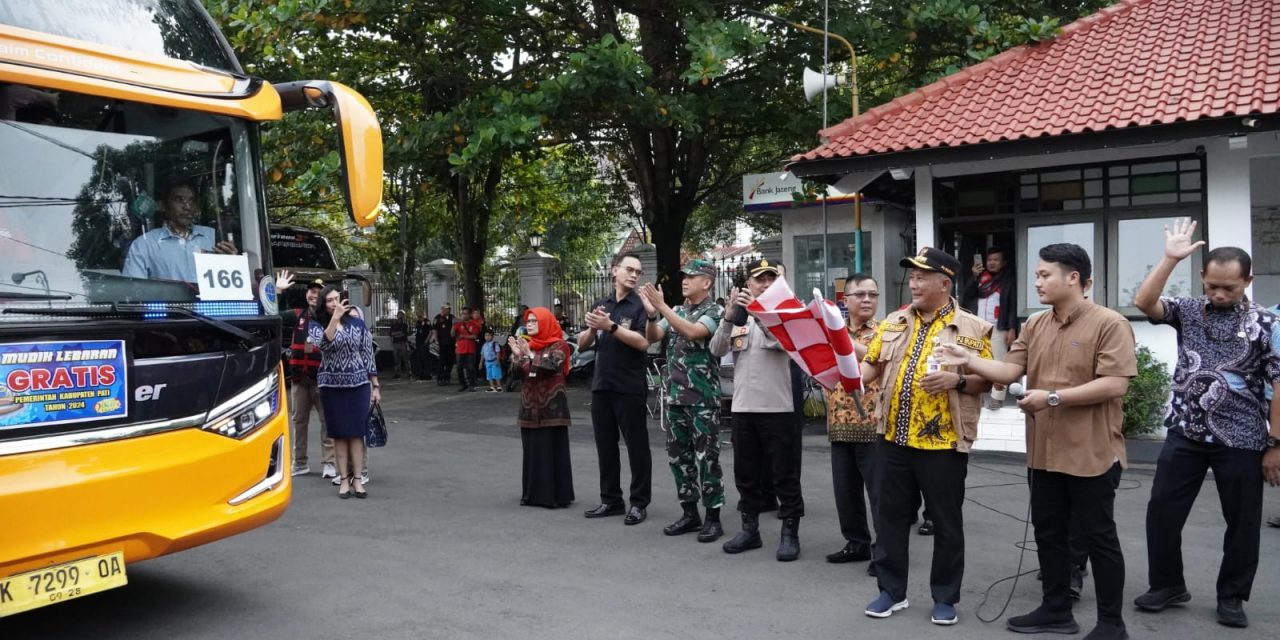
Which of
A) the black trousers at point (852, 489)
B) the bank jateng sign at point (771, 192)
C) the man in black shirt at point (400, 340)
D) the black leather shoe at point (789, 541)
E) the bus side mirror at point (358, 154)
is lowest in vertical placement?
the black leather shoe at point (789, 541)

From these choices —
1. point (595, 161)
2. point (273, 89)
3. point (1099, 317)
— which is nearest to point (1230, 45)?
point (1099, 317)

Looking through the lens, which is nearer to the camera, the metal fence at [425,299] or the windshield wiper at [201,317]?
the windshield wiper at [201,317]

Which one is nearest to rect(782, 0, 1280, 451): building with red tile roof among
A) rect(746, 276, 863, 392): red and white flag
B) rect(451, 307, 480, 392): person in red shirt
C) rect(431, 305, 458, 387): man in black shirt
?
rect(746, 276, 863, 392): red and white flag

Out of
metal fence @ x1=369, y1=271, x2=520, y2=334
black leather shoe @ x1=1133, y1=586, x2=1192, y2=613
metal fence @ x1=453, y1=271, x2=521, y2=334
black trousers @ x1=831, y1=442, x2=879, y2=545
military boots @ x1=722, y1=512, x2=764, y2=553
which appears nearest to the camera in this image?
black leather shoe @ x1=1133, y1=586, x2=1192, y2=613

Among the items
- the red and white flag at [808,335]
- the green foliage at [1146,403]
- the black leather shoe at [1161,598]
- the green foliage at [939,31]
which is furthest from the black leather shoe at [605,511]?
the green foliage at [939,31]

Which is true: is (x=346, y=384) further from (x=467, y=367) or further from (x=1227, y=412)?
(x=467, y=367)

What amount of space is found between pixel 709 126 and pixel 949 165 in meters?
5.07

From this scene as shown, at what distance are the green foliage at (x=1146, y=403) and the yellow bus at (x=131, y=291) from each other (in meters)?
8.38

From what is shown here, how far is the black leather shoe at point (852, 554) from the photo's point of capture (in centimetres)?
614

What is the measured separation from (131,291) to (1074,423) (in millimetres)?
4341

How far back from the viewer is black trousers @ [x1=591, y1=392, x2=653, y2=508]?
7418 millimetres

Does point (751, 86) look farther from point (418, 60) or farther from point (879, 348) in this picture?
point (879, 348)

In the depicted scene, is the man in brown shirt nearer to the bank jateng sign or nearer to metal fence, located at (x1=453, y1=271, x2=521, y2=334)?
the bank jateng sign

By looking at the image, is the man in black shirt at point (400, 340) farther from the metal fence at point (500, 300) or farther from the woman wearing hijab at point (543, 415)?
the woman wearing hijab at point (543, 415)
